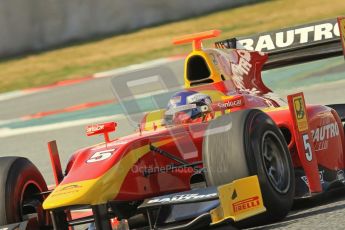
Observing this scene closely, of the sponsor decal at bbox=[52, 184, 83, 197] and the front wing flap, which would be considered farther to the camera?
the sponsor decal at bbox=[52, 184, 83, 197]

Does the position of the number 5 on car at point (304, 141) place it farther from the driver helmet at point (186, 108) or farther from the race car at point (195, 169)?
the driver helmet at point (186, 108)

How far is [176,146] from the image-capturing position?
5406 mm

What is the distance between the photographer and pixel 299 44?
295 inches

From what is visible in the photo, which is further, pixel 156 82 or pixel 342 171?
pixel 342 171

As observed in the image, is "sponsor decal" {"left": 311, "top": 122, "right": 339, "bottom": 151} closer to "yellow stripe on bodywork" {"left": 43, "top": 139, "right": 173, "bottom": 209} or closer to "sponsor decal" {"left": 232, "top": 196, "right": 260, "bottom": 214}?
"sponsor decal" {"left": 232, "top": 196, "right": 260, "bottom": 214}

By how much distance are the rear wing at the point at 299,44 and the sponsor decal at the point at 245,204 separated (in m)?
2.80

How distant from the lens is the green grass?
1437cm

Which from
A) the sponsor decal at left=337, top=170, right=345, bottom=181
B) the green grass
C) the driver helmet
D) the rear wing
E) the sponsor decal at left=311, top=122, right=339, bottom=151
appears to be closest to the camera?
the driver helmet

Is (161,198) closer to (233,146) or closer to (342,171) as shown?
(233,146)

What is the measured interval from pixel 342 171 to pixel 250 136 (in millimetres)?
1357

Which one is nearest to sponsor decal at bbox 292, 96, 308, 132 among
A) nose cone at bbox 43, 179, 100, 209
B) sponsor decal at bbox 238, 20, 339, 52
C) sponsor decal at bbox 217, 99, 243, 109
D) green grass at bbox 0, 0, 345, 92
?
sponsor decal at bbox 217, 99, 243, 109

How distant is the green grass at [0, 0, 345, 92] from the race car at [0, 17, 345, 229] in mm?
8185

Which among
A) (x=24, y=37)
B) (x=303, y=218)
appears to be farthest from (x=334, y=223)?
(x=24, y=37)

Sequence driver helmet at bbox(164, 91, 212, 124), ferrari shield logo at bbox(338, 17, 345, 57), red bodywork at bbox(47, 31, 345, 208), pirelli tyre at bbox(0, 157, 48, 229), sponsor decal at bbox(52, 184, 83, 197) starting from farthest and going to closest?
ferrari shield logo at bbox(338, 17, 345, 57) → driver helmet at bbox(164, 91, 212, 124) → pirelli tyre at bbox(0, 157, 48, 229) → red bodywork at bbox(47, 31, 345, 208) → sponsor decal at bbox(52, 184, 83, 197)
